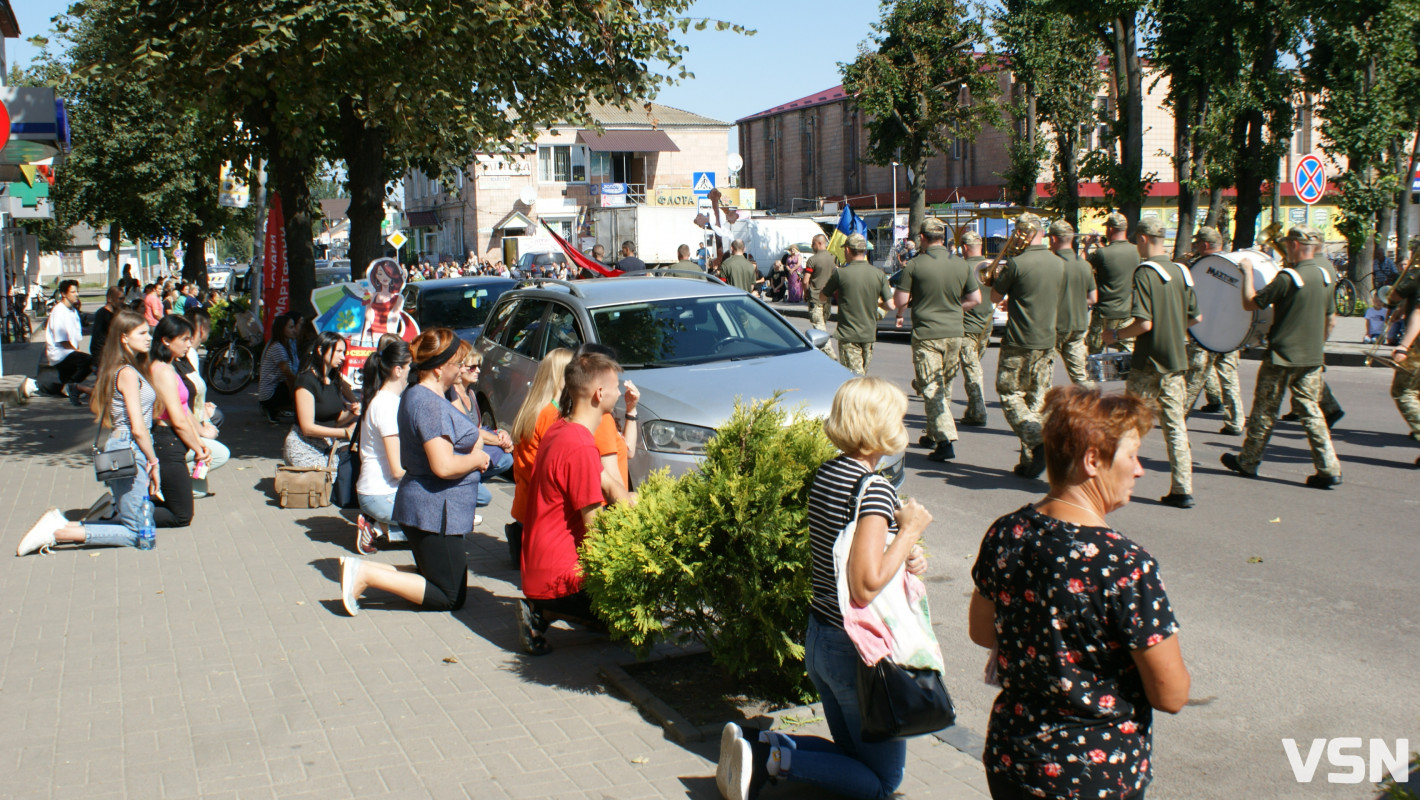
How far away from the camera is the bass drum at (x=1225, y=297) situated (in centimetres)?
942

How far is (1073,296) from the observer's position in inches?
376

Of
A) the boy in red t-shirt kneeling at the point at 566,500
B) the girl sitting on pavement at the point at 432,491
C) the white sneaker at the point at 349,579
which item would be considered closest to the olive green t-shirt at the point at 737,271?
the girl sitting on pavement at the point at 432,491

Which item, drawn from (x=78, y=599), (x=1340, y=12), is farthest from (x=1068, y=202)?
(x=78, y=599)

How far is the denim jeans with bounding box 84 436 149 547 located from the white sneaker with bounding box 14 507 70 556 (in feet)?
0.61

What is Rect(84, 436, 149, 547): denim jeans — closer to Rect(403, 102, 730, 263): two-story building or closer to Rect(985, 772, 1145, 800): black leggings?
Rect(985, 772, 1145, 800): black leggings

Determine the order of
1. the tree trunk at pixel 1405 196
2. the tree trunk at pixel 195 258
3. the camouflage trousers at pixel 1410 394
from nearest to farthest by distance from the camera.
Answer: the camouflage trousers at pixel 1410 394 → the tree trunk at pixel 1405 196 → the tree trunk at pixel 195 258

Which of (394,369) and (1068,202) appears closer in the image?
(394,369)

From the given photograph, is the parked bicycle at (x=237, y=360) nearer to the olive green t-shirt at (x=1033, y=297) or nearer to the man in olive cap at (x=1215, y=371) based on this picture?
the olive green t-shirt at (x=1033, y=297)

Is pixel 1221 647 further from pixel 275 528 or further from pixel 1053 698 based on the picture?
pixel 275 528

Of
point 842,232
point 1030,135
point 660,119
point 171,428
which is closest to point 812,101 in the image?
point 660,119

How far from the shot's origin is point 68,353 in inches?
679

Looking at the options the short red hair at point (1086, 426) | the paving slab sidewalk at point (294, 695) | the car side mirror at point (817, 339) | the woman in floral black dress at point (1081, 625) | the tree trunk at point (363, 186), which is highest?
the tree trunk at point (363, 186)

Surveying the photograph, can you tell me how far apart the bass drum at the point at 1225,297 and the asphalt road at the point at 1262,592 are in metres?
1.00

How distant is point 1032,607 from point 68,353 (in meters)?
18.1
